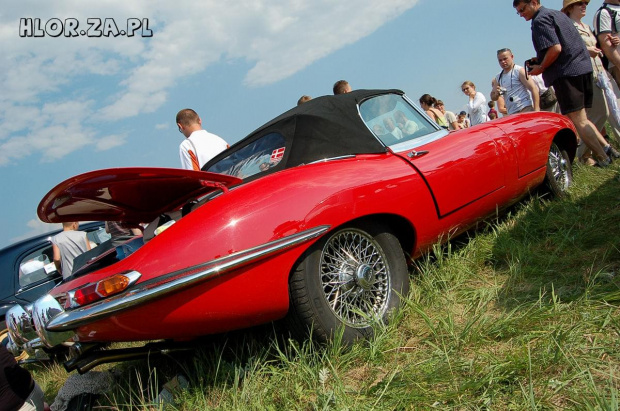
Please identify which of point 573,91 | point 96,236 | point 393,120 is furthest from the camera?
point 96,236

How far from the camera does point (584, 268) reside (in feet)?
8.97

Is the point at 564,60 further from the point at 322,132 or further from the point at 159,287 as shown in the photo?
the point at 159,287

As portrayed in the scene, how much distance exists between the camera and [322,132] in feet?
10.1

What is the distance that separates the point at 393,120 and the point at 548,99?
3891 mm

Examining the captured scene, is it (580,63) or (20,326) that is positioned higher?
(580,63)

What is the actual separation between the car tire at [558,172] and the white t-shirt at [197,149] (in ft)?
10.7

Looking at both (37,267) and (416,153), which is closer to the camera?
(416,153)

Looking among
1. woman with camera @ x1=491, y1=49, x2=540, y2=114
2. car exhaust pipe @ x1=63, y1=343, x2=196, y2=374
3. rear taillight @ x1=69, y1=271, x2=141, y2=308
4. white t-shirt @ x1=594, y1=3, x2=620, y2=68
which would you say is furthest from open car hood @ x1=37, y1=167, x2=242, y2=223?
woman with camera @ x1=491, y1=49, x2=540, y2=114

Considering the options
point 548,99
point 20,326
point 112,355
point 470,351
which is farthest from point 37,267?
point 548,99

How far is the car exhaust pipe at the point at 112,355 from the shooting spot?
2.32 metres

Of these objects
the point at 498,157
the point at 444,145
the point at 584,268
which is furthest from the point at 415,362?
the point at 498,157

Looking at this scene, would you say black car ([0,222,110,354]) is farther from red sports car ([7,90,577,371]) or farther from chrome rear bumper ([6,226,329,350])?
chrome rear bumper ([6,226,329,350])

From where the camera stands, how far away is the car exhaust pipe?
2.32m

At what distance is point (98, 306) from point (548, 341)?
183 cm
